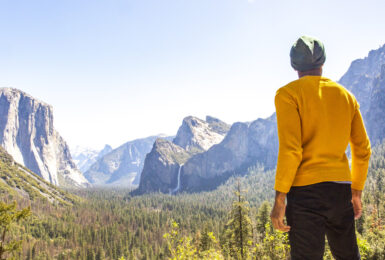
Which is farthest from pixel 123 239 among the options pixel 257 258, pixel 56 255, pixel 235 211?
pixel 257 258

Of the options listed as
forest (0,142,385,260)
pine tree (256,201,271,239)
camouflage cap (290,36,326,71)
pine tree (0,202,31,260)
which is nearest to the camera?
camouflage cap (290,36,326,71)

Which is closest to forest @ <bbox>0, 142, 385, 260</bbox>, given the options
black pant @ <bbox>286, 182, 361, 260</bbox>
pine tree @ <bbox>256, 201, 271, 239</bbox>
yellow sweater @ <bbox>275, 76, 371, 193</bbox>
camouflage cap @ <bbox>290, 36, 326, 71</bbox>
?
pine tree @ <bbox>256, 201, 271, 239</bbox>

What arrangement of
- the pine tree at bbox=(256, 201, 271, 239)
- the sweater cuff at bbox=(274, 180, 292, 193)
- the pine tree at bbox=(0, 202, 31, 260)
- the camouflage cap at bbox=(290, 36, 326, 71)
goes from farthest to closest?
the pine tree at bbox=(256, 201, 271, 239)
the pine tree at bbox=(0, 202, 31, 260)
the camouflage cap at bbox=(290, 36, 326, 71)
the sweater cuff at bbox=(274, 180, 292, 193)

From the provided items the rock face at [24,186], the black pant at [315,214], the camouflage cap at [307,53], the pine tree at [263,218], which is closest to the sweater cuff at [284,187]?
the black pant at [315,214]

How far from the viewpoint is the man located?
8.63 ft

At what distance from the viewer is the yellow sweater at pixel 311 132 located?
2646 mm

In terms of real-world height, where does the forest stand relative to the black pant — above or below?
below

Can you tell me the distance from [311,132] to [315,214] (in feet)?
3.06

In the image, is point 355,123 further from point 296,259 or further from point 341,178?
point 296,259

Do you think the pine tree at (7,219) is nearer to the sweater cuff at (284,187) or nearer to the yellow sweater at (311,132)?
the sweater cuff at (284,187)

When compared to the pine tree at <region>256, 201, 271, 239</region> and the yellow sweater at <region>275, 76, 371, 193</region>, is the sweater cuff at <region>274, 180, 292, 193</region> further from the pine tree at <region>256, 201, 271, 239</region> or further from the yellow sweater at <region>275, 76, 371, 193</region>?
the pine tree at <region>256, 201, 271, 239</region>

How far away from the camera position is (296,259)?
2.72m

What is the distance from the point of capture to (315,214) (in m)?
2.64

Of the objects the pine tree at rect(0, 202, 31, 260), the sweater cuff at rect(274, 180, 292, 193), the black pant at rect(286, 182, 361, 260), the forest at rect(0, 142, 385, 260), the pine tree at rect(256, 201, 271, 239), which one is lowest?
the forest at rect(0, 142, 385, 260)
